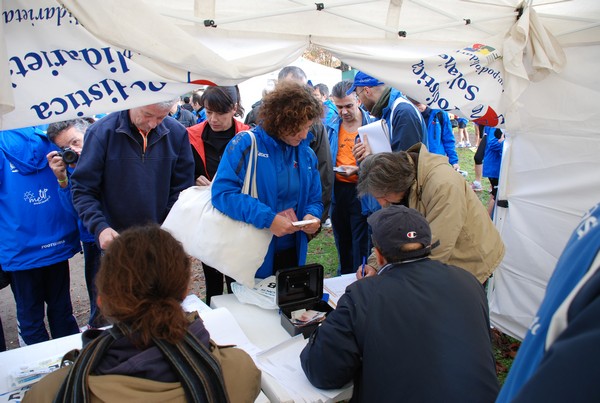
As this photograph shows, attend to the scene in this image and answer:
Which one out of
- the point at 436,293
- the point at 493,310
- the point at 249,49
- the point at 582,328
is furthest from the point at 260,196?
the point at 493,310

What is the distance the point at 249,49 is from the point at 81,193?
4.14 ft

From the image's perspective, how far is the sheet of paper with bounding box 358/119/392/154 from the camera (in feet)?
9.80

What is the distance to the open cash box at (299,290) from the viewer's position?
2.03m

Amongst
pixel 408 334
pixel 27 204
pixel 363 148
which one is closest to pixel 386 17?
pixel 363 148

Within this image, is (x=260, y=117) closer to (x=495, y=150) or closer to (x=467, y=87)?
(x=467, y=87)

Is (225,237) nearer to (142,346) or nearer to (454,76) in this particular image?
(142,346)

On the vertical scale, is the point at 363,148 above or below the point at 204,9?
below

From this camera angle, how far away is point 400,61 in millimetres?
2516

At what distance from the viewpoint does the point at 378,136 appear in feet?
9.92

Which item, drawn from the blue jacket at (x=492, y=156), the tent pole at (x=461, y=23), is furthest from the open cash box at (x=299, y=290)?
the blue jacket at (x=492, y=156)

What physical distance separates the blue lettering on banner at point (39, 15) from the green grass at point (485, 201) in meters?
2.90

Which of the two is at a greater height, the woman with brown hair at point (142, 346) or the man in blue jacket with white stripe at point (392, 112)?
the man in blue jacket with white stripe at point (392, 112)

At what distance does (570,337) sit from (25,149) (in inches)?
112

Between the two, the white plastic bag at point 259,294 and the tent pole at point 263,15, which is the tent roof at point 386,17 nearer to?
the tent pole at point 263,15
